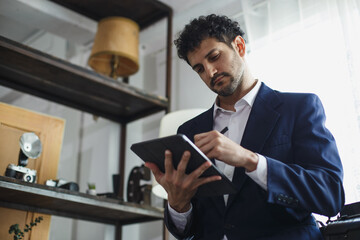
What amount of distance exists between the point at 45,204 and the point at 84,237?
2.22 feet

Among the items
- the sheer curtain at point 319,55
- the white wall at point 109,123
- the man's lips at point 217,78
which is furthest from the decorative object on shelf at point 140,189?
the man's lips at point 217,78

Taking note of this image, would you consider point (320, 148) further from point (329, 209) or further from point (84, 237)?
point (84, 237)

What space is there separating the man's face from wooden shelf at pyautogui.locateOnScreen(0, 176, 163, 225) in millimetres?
942

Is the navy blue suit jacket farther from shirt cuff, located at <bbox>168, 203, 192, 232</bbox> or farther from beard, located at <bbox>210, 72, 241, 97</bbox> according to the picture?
beard, located at <bbox>210, 72, 241, 97</bbox>

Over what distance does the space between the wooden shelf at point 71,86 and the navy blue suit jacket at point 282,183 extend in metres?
1.25

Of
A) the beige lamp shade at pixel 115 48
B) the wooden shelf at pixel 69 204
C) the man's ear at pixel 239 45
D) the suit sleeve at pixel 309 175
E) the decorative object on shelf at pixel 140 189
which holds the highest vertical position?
the beige lamp shade at pixel 115 48

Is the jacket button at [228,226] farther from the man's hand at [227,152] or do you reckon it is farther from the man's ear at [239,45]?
the man's ear at [239,45]

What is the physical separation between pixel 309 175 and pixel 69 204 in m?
1.43

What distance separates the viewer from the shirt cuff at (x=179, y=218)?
1.36 m

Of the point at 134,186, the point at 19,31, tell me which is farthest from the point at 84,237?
the point at 19,31

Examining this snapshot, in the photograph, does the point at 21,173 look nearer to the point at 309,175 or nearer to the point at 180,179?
the point at 180,179

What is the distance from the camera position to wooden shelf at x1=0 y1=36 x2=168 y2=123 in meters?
2.26

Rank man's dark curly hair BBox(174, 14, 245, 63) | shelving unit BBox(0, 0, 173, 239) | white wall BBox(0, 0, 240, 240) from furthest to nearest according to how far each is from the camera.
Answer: white wall BBox(0, 0, 240, 240) → shelving unit BBox(0, 0, 173, 239) → man's dark curly hair BBox(174, 14, 245, 63)

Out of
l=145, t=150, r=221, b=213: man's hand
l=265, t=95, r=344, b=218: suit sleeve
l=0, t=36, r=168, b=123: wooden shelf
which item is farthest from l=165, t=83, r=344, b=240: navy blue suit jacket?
l=0, t=36, r=168, b=123: wooden shelf
